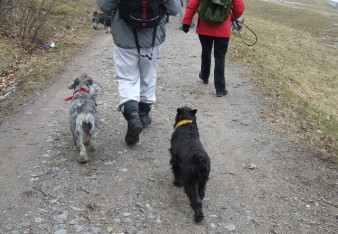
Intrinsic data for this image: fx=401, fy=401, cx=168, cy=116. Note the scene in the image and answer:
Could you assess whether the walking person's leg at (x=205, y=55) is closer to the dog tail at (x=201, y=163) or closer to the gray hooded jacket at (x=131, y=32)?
the gray hooded jacket at (x=131, y=32)

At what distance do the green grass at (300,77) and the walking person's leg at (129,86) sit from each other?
2.71 meters

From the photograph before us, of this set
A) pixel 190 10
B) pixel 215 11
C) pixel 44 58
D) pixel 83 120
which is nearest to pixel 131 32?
pixel 83 120

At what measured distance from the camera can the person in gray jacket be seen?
493 centimetres

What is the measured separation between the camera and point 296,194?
483cm

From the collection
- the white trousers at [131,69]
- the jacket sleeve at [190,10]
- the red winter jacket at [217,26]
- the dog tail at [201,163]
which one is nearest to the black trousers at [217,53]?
the red winter jacket at [217,26]

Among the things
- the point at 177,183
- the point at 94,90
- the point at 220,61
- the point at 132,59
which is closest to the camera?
the point at 177,183


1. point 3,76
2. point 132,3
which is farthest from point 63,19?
point 132,3

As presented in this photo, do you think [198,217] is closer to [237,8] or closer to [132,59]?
[132,59]

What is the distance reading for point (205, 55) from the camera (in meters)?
7.92

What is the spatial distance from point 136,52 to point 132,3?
69cm

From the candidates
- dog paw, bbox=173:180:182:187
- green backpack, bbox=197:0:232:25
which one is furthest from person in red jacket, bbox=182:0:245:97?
dog paw, bbox=173:180:182:187

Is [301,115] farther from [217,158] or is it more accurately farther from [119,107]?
[119,107]

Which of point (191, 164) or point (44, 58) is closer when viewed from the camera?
point (191, 164)

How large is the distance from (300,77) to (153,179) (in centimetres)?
899
